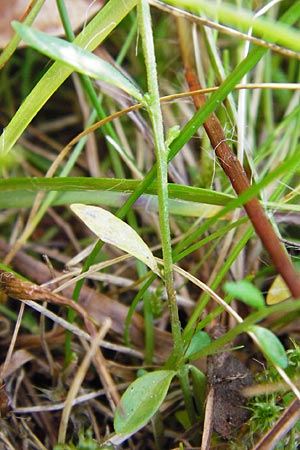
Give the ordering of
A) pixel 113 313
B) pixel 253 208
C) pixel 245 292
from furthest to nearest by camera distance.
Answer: pixel 113 313 → pixel 253 208 → pixel 245 292

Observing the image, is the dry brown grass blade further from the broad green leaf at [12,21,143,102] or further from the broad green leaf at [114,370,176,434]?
the broad green leaf at [12,21,143,102]

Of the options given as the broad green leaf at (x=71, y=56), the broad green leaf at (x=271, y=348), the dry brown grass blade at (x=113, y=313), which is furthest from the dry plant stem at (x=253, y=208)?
the dry brown grass blade at (x=113, y=313)

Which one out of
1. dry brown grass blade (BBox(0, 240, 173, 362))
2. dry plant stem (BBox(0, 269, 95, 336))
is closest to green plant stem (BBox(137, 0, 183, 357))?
dry plant stem (BBox(0, 269, 95, 336))

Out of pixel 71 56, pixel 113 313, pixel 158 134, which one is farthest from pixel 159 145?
pixel 113 313

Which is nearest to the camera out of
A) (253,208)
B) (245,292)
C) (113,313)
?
(245,292)

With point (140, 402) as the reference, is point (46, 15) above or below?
above

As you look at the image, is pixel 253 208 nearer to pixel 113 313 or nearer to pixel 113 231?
pixel 113 231

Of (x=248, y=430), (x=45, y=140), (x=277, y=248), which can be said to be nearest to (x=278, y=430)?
(x=248, y=430)
